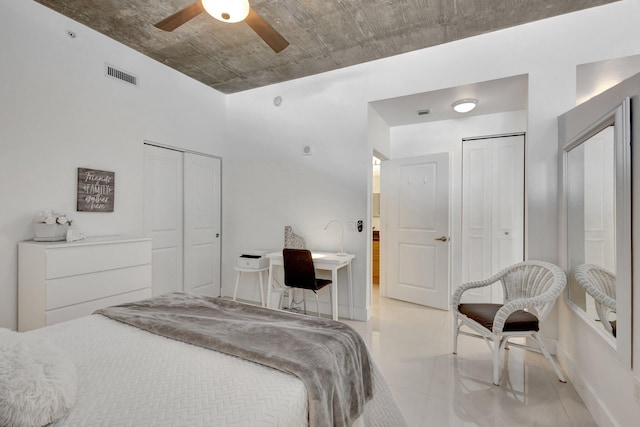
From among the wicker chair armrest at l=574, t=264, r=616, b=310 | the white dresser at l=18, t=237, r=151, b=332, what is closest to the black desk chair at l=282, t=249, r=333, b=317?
the white dresser at l=18, t=237, r=151, b=332

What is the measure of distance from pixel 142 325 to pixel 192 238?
102 inches

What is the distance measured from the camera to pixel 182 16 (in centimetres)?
201

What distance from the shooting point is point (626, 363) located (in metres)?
1.49

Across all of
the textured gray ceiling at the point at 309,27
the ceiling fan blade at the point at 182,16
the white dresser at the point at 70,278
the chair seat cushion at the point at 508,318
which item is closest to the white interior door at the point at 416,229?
the chair seat cushion at the point at 508,318

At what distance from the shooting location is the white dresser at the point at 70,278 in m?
2.31

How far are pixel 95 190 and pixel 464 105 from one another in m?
3.92

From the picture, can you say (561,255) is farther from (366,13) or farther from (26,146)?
(26,146)

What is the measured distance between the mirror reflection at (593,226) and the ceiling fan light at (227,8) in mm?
2283

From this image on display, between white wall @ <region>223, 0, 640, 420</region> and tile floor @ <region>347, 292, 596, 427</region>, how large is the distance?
1.10 ft

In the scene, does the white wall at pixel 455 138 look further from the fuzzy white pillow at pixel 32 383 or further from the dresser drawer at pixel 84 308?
the fuzzy white pillow at pixel 32 383

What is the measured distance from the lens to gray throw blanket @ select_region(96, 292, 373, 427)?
1149mm

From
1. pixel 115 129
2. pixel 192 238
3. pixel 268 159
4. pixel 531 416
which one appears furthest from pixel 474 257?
pixel 115 129

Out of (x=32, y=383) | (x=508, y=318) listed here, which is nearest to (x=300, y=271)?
(x=508, y=318)

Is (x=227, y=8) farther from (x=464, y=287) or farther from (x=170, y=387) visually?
(x=464, y=287)
